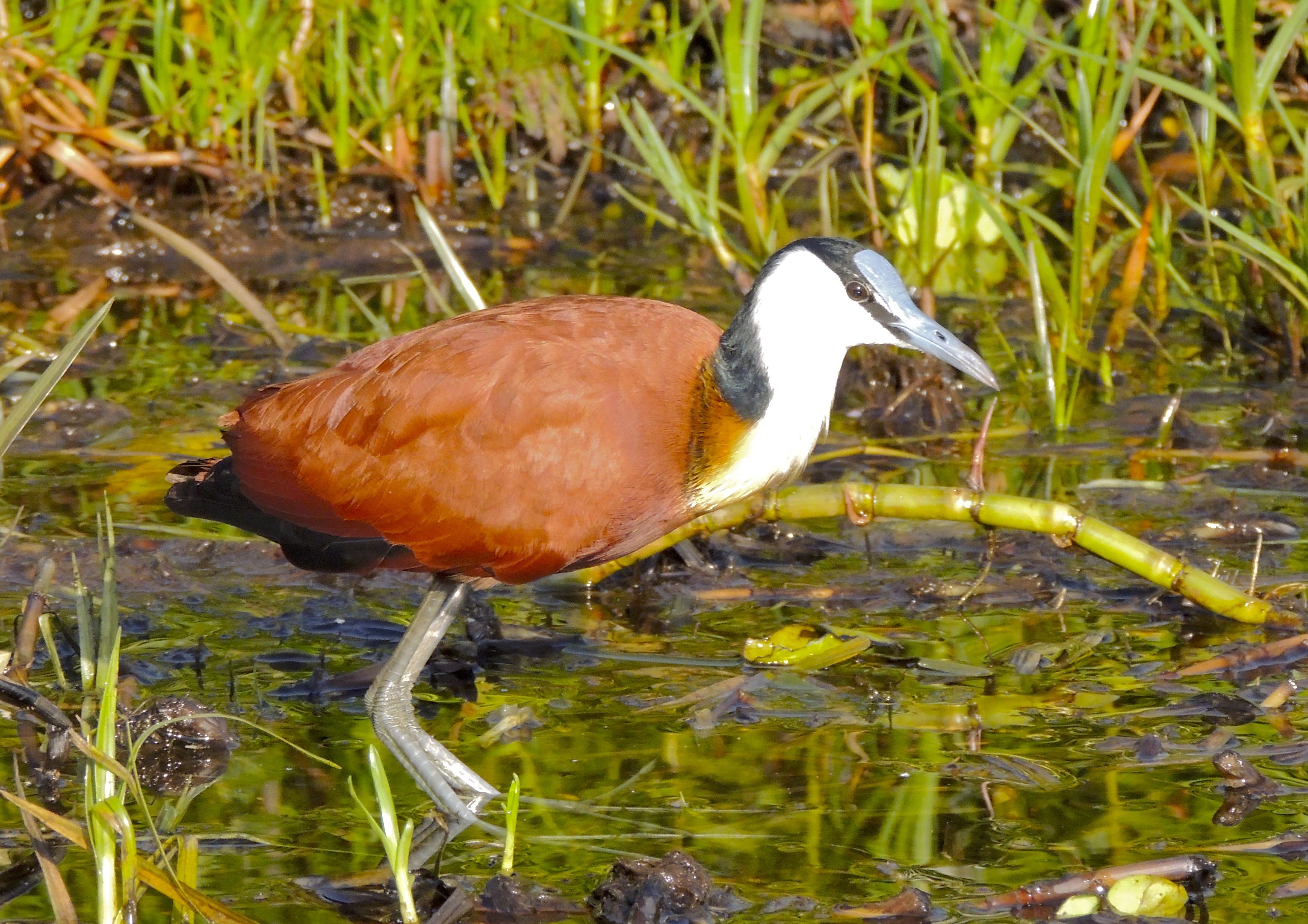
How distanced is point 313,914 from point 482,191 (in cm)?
488

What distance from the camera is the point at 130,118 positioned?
6.99 m

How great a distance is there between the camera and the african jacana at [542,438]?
368 cm

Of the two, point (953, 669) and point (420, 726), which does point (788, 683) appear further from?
point (420, 726)

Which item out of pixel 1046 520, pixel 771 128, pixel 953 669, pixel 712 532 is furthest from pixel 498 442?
pixel 771 128

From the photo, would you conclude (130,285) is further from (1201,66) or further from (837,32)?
(1201,66)

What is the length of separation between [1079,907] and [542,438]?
150 cm

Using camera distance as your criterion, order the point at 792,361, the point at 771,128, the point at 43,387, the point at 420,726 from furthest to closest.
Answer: the point at 771,128, the point at 420,726, the point at 792,361, the point at 43,387

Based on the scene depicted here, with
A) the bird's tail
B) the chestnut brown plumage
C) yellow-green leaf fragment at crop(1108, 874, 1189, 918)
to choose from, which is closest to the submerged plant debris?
yellow-green leaf fragment at crop(1108, 874, 1189, 918)

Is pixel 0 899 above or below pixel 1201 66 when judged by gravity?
below

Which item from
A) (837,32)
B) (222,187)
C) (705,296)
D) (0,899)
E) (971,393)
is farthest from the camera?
(837,32)

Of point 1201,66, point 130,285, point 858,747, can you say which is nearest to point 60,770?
point 858,747

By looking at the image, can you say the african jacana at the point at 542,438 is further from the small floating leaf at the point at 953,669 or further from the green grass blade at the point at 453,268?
the green grass blade at the point at 453,268

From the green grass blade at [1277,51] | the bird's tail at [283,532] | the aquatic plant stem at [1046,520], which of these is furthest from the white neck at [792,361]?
the green grass blade at [1277,51]

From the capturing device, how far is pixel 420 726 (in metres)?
3.85
